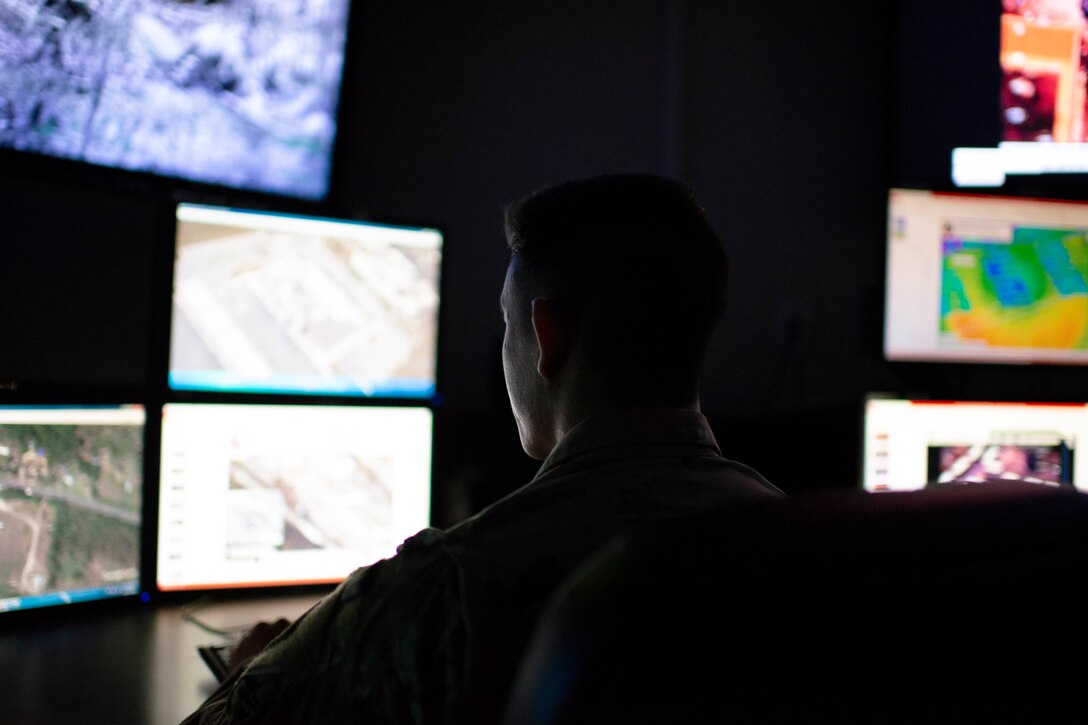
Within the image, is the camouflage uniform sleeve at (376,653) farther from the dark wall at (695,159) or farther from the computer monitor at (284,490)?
the dark wall at (695,159)

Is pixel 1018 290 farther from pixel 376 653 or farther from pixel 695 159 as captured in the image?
pixel 376 653

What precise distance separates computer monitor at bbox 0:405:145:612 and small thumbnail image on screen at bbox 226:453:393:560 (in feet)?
0.44

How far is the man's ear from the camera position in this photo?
78 centimetres

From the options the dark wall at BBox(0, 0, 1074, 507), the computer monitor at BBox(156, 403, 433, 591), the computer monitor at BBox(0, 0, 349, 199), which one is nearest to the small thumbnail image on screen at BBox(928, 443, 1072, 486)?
the dark wall at BBox(0, 0, 1074, 507)

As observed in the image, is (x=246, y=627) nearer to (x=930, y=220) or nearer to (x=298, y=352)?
(x=298, y=352)

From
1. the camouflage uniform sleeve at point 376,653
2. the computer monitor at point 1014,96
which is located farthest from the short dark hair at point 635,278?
the computer monitor at point 1014,96

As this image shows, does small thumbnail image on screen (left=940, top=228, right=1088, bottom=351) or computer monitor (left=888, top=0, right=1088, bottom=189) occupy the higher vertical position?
computer monitor (left=888, top=0, right=1088, bottom=189)

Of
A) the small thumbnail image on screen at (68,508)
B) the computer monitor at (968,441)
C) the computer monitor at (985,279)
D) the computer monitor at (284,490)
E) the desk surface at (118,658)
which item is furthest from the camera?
the computer monitor at (985,279)

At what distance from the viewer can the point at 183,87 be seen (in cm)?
147

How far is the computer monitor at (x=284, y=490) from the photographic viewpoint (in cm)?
130

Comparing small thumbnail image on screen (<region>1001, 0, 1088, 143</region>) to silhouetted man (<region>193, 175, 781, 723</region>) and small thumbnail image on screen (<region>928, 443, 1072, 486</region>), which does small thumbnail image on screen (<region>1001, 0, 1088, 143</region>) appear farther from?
silhouetted man (<region>193, 175, 781, 723</region>)

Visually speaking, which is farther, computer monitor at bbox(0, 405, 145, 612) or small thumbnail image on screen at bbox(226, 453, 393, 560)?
small thumbnail image on screen at bbox(226, 453, 393, 560)

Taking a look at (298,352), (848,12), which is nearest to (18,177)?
(298,352)

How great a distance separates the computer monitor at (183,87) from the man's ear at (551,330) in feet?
3.10
